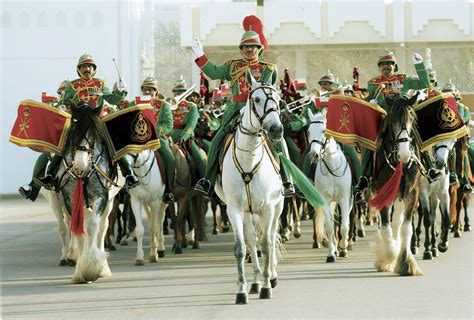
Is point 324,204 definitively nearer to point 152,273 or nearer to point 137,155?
point 152,273

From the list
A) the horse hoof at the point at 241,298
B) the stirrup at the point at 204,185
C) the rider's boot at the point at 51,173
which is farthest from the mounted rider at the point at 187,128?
the horse hoof at the point at 241,298

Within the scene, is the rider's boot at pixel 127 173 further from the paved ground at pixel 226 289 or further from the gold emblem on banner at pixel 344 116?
the gold emblem on banner at pixel 344 116

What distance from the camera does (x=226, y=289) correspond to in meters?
13.3

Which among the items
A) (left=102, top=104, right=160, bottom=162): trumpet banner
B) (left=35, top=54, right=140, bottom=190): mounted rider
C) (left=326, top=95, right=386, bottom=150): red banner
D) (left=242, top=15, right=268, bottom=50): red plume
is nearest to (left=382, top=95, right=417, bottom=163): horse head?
(left=326, top=95, right=386, bottom=150): red banner

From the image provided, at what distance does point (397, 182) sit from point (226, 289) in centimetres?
279

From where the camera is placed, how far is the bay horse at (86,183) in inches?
558

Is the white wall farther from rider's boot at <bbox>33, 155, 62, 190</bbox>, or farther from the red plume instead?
the red plume

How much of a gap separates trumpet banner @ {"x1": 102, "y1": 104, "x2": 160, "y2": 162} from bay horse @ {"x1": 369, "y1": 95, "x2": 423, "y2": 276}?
3365 mm

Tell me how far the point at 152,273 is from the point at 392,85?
4.60 metres

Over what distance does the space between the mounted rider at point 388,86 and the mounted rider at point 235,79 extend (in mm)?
1963

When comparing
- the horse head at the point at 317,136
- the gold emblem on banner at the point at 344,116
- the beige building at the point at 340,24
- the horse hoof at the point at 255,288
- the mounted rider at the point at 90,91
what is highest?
the beige building at the point at 340,24

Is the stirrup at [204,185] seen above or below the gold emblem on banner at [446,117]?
below

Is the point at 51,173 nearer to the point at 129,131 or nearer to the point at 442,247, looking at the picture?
the point at 129,131

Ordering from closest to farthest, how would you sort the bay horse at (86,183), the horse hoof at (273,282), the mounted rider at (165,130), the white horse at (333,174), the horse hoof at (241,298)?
the horse hoof at (241,298) → the horse hoof at (273,282) → the bay horse at (86,183) → the white horse at (333,174) → the mounted rider at (165,130)
